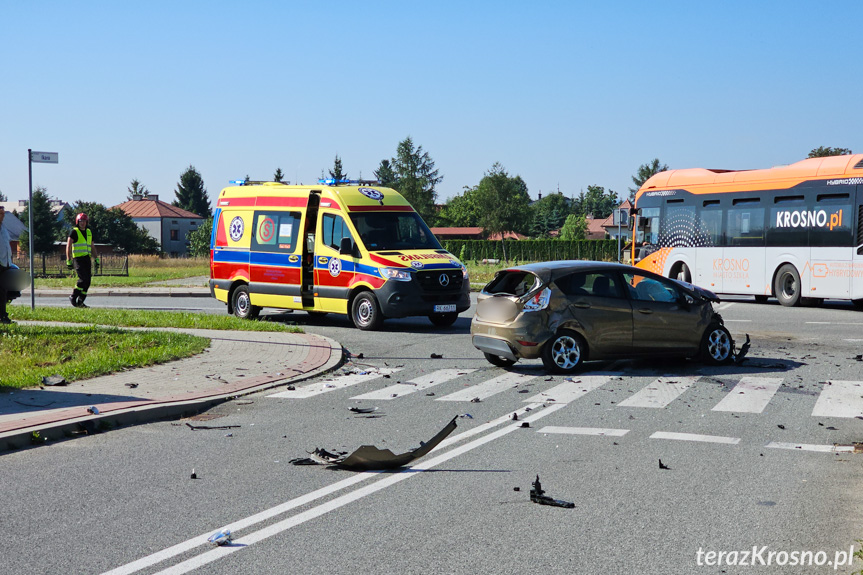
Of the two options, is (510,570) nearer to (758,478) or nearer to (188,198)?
(758,478)

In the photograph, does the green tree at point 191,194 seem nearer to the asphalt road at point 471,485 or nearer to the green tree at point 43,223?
the green tree at point 43,223

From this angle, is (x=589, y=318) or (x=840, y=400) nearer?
(x=840, y=400)

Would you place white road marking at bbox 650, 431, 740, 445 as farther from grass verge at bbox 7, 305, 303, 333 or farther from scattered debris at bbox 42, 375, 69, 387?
grass verge at bbox 7, 305, 303, 333

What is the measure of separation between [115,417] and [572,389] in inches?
201

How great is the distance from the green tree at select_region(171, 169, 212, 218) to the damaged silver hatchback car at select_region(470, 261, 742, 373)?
14492 centimetres

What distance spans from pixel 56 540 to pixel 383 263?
11694 mm

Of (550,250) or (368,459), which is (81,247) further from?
(550,250)

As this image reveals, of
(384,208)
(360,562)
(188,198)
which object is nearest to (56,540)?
(360,562)

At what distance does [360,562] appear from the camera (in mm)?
4766

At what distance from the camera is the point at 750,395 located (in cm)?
1024

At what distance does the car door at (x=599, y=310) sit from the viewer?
1188 cm

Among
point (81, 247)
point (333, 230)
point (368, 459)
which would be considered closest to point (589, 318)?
point (368, 459)

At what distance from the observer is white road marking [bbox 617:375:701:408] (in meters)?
9.78

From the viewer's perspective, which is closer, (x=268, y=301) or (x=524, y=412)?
(x=524, y=412)
